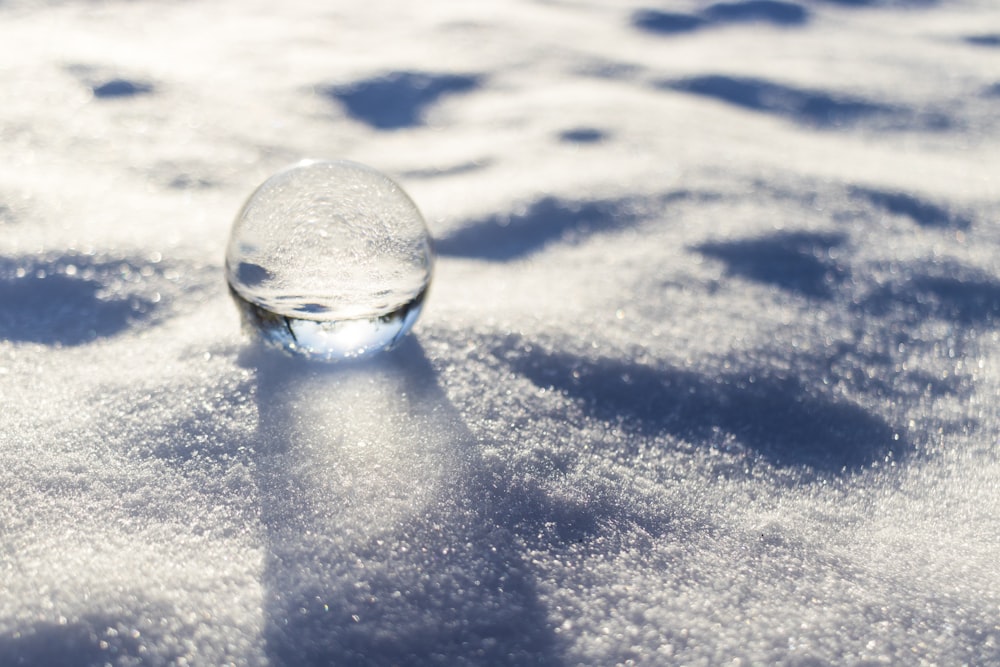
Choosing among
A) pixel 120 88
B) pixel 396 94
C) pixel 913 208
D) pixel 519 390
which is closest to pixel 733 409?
Result: pixel 519 390

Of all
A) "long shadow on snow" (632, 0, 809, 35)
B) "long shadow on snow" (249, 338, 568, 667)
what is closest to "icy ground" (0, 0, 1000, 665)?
"long shadow on snow" (249, 338, 568, 667)

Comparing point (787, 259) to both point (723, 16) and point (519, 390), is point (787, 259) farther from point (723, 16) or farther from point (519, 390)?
point (723, 16)

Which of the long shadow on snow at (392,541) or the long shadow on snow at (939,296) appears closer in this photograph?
the long shadow on snow at (392,541)

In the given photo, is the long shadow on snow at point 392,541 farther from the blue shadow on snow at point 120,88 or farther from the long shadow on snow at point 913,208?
the blue shadow on snow at point 120,88

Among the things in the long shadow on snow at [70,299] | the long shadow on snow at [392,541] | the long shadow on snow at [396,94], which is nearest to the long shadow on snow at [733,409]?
the long shadow on snow at [392,541]

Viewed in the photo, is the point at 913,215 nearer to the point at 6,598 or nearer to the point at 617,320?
the point at 617,320

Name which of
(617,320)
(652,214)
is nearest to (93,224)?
(617,320)
